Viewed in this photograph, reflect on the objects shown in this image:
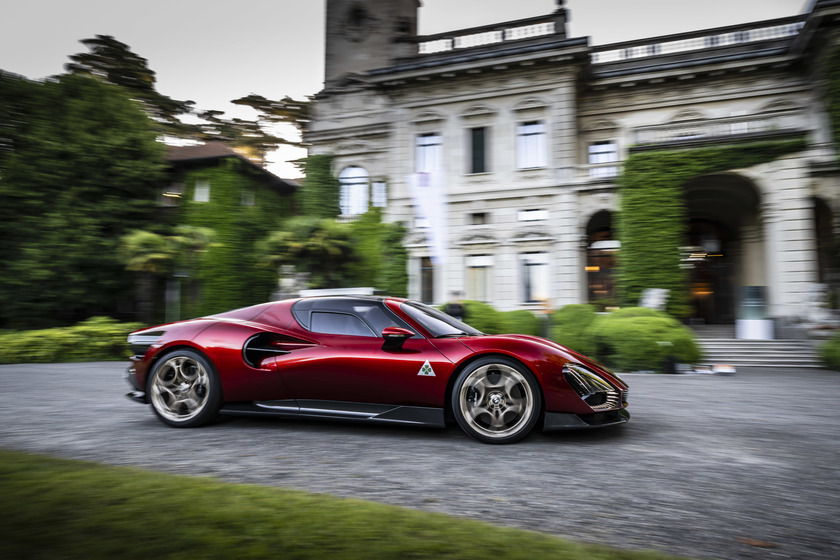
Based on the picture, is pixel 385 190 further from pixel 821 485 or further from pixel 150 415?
pixel 821 485

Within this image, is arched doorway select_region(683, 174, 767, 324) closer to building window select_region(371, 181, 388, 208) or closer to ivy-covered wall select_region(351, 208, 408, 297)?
ivy-covered wall select_region(351, 208, 408, 297)

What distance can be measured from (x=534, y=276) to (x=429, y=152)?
6882 millimetres

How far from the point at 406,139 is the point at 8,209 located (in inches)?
611

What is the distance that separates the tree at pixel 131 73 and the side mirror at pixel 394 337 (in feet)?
100

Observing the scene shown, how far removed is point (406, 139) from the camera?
74.3 ft

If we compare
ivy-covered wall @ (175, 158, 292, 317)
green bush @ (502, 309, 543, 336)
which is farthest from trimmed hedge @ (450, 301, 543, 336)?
ivy-covered wall @ (175, 158, 292, 317)

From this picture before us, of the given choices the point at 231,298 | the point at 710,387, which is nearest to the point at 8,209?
the point at 231,298

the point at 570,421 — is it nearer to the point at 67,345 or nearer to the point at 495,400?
the point at 495,400

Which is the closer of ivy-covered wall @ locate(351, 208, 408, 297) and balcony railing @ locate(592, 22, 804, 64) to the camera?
balcony railing @ locate(592, 22, 804, 64)

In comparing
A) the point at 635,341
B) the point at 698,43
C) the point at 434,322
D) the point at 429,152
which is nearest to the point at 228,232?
the point at 429,152

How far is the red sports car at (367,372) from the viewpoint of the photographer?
404cm

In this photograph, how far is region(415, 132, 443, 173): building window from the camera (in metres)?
22.2

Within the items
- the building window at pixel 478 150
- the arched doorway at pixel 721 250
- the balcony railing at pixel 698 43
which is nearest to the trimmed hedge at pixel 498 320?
the arched doorway at pixel 721 250

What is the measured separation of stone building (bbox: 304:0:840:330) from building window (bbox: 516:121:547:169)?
0.13 ft
